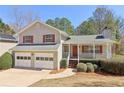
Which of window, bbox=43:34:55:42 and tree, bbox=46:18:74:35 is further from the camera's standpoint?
tree, bbox=46:18:74:35

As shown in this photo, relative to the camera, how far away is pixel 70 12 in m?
35.2

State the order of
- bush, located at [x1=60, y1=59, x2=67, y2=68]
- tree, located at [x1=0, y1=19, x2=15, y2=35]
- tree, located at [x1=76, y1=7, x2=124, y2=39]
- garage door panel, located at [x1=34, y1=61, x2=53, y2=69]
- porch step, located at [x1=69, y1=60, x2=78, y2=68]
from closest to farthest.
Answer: garage door panel, located at [x1=34, y1=61, x2=53, y2=69], bush, located at [x1=60, y1=59, x2=67, y2=68], porch step, located at [x1=69, y1=60, x2=78, y2=68], tree, located at [x1=76, y1=7, x2=124, y2=39], tree, located at [x1=0, y1=19, x2=15, y2=35]

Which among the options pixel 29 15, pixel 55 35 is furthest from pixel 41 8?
pixel 55 35

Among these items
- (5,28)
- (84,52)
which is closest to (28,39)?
(84,52)

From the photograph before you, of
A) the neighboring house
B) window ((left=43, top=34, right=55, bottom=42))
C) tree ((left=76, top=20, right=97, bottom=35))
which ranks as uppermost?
tree ((left=76, top=20, right=97, bottom=35))

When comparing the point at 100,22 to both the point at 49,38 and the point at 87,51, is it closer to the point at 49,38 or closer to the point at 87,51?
the point at 87,51

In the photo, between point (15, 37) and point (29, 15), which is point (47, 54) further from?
point (29, 15)

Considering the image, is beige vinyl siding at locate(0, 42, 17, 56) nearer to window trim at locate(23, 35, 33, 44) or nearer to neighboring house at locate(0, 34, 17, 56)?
neighboring house at locate(0, 34, 17, 56)

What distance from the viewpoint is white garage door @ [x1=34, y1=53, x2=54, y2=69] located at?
80.2 feet

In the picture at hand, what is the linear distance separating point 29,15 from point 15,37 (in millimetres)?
8358

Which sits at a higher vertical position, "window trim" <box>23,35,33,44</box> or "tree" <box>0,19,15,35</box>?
"tree" <box>0,19,15,35</box>

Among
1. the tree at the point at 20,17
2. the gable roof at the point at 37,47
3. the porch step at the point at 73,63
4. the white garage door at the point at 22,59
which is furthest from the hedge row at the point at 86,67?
the tree at the point at 20,17

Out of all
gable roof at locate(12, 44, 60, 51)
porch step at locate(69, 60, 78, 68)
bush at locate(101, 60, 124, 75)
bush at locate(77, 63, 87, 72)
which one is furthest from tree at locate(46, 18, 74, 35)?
bush at locate(101, 60, 124, 75)
